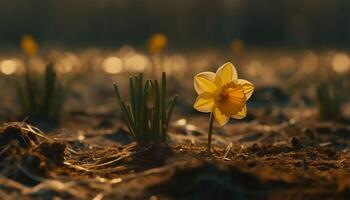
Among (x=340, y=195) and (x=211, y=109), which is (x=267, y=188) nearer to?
(x=340, y=195)

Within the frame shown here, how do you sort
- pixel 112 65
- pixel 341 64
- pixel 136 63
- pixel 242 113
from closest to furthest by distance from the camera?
pixel 242 113 → pixel 341 64 → pixel 112 65 → pixel 136 63

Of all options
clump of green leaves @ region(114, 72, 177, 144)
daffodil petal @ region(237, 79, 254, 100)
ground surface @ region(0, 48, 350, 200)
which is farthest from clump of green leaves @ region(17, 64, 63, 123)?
daffodil petal @ region(237, 79, 254, 100)

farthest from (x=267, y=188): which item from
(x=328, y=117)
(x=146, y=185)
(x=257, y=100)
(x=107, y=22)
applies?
(x=107, y=22)

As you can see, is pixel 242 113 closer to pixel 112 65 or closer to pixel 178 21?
pixel 112 65

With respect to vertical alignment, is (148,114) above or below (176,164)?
above

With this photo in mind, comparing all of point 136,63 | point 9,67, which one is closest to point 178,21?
point 136,63

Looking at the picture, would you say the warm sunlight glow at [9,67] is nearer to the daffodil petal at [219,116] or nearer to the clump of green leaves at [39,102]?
the clump of green leaves at [39,102]
